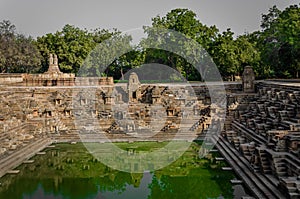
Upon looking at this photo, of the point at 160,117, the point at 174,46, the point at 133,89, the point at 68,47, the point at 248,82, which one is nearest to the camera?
the point at 160,117

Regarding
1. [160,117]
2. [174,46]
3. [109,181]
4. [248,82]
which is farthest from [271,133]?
[174,46]

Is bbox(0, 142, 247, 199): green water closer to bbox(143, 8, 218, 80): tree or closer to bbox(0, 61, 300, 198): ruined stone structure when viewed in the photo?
bbox(0, 61, 300, 198): ruined stone structure

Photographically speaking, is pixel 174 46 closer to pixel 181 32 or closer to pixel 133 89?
pixel 181 32

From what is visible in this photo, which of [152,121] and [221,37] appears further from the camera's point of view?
[221,37]

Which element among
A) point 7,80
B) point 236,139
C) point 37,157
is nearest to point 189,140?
point 236,139

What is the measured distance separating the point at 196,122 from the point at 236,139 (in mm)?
4841

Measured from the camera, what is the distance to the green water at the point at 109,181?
451 inches

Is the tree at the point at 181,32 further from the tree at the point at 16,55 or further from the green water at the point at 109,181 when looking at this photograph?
the green water at the point at 109,181

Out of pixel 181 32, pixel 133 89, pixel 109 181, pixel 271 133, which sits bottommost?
pixel 109 181

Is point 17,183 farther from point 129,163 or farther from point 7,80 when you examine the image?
point 7,80

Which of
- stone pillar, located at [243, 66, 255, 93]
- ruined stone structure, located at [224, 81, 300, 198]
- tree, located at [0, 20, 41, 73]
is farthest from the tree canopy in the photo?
ruined stone structure, located at [224, 81, 300, 198]

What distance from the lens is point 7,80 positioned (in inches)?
1166

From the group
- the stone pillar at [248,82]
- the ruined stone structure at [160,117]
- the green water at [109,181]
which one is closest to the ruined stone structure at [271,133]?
the ruined stone structure at [160,117]

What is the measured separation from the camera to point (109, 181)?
1284 cm
